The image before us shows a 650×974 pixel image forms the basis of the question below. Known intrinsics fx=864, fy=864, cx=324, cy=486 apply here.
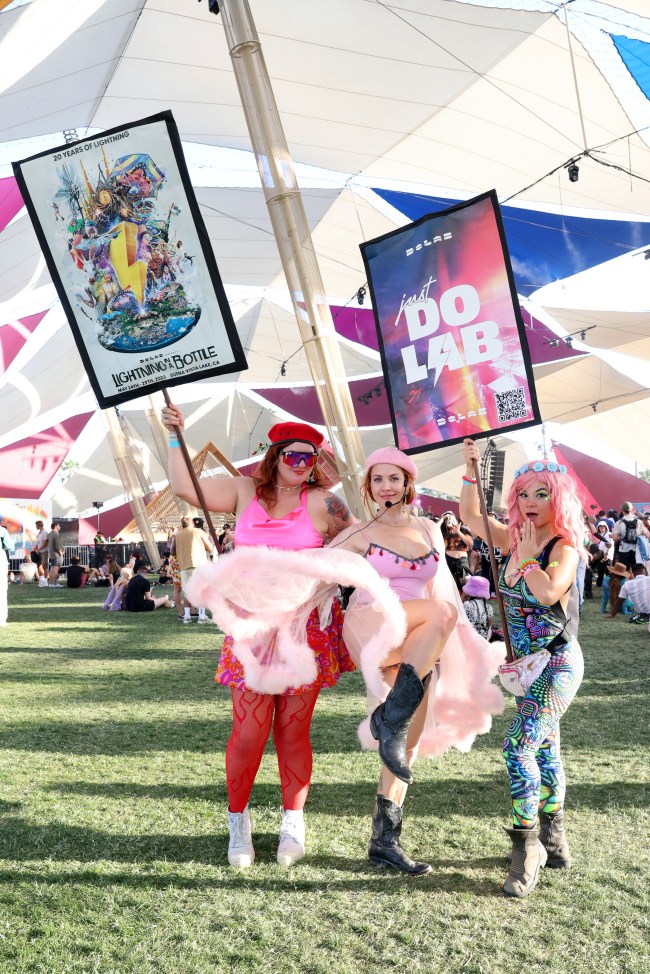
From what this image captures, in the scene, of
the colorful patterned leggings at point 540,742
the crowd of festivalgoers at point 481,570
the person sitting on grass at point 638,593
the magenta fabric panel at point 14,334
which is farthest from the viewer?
the magenta fabric panel at point 14,334

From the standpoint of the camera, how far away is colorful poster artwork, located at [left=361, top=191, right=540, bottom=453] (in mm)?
4621

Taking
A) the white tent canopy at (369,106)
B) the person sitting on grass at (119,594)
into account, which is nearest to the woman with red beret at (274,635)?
the white tent canopy at (369,106)

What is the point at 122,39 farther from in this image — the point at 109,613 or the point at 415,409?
the point at 415,409

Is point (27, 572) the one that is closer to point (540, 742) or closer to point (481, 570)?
point (481, 570)

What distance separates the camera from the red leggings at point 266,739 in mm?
3625

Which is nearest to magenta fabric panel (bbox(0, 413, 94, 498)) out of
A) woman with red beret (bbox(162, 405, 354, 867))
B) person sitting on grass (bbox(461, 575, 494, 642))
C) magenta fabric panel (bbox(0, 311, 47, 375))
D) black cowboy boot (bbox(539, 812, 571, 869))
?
magenta fabric panel (bbox(0, 311, 47, 375))

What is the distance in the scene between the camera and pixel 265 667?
11.7 ft

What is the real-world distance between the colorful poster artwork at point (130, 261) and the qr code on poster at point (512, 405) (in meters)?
1.39

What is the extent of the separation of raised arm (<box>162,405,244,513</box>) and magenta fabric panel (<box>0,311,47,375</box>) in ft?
76.2

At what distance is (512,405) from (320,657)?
178 centimetres

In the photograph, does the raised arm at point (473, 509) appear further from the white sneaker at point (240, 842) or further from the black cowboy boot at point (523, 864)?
the white sneaker at point (240, 842)

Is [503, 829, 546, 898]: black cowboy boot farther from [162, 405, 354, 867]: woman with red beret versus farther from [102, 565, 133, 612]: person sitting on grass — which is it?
[102, 565, 133, 612]: person sitting on grass

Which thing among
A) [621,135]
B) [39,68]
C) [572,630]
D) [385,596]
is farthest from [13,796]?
[621,135]

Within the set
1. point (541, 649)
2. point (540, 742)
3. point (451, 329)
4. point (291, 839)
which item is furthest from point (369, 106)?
point (291, 839)
